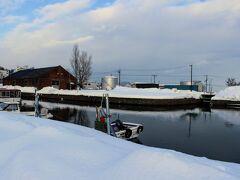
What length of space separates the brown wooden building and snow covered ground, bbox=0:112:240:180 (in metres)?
72.2

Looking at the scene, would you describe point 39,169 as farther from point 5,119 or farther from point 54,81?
point 54,81

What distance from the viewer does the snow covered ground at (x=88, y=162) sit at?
3893 millimetres

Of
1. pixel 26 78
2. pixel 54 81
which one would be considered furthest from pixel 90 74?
pixel 26 78

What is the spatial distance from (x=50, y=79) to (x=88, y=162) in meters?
73.9

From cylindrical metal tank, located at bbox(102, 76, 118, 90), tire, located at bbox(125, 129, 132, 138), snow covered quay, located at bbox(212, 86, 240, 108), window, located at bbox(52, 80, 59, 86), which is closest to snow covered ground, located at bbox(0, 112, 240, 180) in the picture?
tire, located at bbox(125, 129, 132, 138)

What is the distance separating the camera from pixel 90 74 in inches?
3349

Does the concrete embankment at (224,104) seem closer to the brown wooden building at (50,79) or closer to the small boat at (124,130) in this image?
the small boat at (124,130)

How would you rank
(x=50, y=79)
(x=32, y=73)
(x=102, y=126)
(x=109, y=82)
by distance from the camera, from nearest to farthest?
1. (x=102, y=126)
2. (x=50, y=79)
3. (x=109, y=82)
4. (x=32, y=73)

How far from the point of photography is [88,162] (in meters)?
4.36

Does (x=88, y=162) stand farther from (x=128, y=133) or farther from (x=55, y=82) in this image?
(x=55, y=82)

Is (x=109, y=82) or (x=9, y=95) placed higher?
(x=109, y=82)

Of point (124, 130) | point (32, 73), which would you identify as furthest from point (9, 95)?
point (32, 73)

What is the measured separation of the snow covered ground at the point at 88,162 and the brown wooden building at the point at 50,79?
72226mm

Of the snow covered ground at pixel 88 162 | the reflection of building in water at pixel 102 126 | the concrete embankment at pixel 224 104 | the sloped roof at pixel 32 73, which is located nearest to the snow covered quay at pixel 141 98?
the concrete embankment at pixel 224 104
